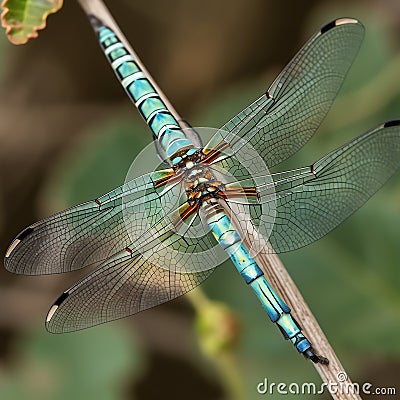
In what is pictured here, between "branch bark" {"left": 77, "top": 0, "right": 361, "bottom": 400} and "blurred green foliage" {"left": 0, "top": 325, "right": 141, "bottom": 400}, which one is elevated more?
"blurred green foliage" {"left": 0, "top": 325, "right": 141, "bottom": 400}

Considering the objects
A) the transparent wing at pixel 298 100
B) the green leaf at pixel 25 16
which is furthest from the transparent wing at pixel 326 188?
the green leaf at pixel 25 16

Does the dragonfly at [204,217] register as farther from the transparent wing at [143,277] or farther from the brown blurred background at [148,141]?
the brown blurred background at [148,141]

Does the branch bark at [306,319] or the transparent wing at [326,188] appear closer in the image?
the branch bark at [306,319]

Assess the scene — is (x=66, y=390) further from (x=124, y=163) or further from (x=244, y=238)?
(x=244, y=238)

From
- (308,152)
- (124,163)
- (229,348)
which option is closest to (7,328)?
(124,163)

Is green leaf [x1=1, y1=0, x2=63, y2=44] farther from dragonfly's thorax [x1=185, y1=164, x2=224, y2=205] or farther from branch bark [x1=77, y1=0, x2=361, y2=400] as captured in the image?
branch bark [x1=77, y1=0, x2=361, y2=400]

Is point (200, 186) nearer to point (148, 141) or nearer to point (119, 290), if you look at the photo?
point (119, 290)

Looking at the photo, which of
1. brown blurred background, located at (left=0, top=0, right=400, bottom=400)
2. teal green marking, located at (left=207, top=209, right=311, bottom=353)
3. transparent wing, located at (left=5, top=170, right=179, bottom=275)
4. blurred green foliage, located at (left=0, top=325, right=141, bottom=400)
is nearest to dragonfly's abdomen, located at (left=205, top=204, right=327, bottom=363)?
teal green marking, located at (left=207, top=209, right=311, bottom=353)
